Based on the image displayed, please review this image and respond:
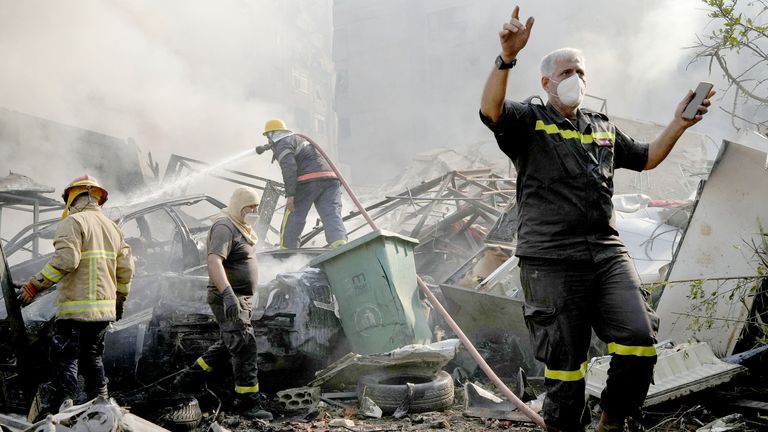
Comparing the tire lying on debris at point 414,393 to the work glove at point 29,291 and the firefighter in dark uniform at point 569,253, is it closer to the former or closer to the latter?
the firefighter in dark uniform at point 569,253

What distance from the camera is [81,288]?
3.61m

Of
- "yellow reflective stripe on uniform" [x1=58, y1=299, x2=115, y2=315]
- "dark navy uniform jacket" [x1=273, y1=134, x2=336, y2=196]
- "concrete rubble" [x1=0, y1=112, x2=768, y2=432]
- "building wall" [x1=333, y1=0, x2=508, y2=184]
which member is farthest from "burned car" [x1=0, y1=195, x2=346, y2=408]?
"building wall" [x1=333, y1=0, x2=508, y2=184]

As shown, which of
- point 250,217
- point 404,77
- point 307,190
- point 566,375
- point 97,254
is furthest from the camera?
point 404,77

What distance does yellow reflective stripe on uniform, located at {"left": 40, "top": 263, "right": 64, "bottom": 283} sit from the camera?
3436mm

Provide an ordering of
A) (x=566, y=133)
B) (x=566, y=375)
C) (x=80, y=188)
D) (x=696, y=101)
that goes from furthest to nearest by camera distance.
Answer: (x=80, y=188) → (x=696, y=101) → (x=566, y=133) → (x=566, y=375)

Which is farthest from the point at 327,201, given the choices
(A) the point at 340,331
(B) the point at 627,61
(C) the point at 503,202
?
(B) the point at 627,61

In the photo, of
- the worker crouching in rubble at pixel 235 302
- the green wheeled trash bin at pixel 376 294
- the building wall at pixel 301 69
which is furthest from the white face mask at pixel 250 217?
the building wall at pixel 301 69

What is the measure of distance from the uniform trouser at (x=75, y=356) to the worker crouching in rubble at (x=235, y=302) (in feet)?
1.85

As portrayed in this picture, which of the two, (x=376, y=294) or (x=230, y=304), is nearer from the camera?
(x=230, y=304)

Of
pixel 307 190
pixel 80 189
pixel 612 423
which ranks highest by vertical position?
pixel 307 190

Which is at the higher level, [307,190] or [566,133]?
[307,190]

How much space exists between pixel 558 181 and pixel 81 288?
9.50 feet

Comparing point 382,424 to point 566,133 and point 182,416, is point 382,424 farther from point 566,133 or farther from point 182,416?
point 566,133

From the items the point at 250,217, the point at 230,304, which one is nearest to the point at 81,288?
the point at 230,304
